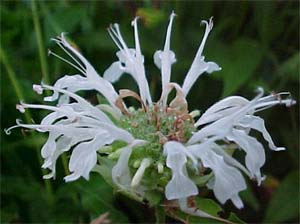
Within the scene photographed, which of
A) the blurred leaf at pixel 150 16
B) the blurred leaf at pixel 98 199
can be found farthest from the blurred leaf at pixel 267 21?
the blurred leaf at pixel 98 199

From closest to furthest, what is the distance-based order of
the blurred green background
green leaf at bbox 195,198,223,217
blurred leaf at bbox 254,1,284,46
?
green leaf at bbox 195,198,223,217, the blurred green background, blurred leaf at bbox 254,1,284,46

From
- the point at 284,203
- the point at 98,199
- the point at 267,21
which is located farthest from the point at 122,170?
the point at 267,21

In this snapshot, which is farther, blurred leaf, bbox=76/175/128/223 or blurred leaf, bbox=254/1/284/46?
blurred leaf, bbox=254/1/284/46

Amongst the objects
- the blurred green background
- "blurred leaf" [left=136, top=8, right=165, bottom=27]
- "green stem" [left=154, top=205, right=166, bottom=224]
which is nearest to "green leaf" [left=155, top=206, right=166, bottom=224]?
"green stem" [left=154, top=205, right=166, bottom=224]

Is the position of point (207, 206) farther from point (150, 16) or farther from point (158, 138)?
point (150, 16)

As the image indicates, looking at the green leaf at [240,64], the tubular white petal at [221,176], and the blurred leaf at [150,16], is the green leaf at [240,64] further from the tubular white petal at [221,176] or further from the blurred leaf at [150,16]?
the tubular white petal at [221,176]

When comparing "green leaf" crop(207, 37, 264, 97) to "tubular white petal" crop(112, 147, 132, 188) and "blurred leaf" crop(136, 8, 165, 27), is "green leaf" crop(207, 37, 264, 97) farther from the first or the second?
"tubular white petal" crop(112, 147, 132, 188)

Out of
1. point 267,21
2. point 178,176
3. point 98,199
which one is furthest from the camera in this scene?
point 267,21

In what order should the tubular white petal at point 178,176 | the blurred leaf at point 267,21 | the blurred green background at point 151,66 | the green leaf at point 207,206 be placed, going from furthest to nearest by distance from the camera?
the blurred leaf at point 267,21 < the blurred green background at point 151,66 < the green leaf at point 207,206 < the tubular white petal at point 178,176

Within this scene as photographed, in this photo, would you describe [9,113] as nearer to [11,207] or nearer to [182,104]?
[11,207]
